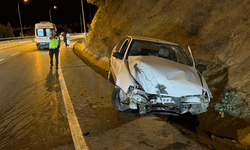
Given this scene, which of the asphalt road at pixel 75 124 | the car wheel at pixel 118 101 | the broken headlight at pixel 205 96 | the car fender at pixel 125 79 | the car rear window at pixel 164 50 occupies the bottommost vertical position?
the asphalt road at pixel 75 124

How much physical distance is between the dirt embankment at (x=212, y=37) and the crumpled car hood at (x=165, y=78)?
1.39 metres

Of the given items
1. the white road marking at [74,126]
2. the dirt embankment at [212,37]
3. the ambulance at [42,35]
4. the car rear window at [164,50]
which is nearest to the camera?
the white road marking at [74,126]

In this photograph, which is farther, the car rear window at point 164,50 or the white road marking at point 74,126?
the car rear window at point 164,50

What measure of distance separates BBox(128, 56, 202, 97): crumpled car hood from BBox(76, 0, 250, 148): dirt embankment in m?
1.39

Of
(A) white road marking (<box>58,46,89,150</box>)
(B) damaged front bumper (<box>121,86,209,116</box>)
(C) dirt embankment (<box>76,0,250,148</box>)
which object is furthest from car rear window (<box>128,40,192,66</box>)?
(A) white road marking (<box>58,46,89,150</box>)

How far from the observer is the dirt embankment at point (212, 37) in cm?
509

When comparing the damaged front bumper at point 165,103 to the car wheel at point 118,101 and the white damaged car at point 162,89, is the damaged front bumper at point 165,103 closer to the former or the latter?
the white damaged car at point 162,89

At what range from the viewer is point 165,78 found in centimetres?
430

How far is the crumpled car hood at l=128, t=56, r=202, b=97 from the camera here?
4.16 m

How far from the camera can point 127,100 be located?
4.75 m

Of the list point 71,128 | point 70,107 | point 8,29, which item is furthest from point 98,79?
point 8,29

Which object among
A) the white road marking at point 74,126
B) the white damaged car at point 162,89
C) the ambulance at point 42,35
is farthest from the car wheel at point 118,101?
the ambulance at point 42,35

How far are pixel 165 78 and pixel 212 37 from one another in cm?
541

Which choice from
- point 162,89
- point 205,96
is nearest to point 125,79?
point 162,89
